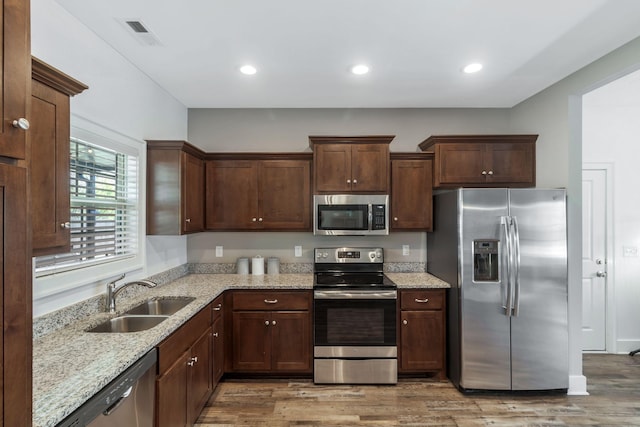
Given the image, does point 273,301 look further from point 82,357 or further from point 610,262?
point 610,262

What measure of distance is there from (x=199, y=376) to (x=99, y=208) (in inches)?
55.4

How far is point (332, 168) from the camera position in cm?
353

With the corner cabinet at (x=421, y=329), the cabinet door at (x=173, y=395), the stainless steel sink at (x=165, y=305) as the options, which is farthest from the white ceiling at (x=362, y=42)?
the cabinet door at (x=173, y=395)

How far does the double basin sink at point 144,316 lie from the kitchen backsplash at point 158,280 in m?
0.17

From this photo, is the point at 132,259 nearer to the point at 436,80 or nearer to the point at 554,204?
the point at 436,80

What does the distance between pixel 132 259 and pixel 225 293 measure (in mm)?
852

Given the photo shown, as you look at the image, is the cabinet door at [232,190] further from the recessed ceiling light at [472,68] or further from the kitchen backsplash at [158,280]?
the recessed ceiling light at [472,68]

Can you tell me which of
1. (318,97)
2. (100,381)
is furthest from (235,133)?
(100,381)

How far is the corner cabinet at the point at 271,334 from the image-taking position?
3260 millimetres

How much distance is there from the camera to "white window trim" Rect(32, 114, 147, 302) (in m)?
1.94

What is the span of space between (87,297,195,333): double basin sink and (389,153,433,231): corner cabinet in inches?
85.3

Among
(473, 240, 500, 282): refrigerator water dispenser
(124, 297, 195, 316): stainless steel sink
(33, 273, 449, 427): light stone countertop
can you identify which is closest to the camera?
(33, 273, 449, 427): light stone countertop

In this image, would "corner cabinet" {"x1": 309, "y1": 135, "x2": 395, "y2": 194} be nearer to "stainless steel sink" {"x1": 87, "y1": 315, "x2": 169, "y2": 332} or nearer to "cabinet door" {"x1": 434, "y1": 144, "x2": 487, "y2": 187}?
"cabinet door" {"x1": 434, "y1": 144, "x2": 487, "y2": 187}

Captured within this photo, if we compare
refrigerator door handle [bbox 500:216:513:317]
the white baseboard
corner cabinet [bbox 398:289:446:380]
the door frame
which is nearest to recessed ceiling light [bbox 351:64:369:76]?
refrigerator door handle [bbox 500:216:513:317]
